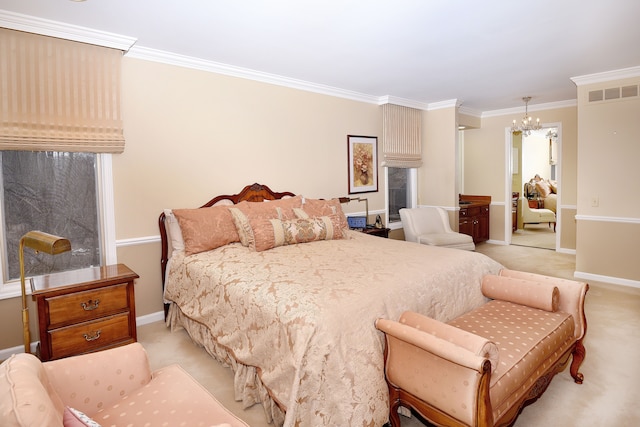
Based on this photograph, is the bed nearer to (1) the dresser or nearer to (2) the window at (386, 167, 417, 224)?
(2) the window at (386, 167, 417, 224)

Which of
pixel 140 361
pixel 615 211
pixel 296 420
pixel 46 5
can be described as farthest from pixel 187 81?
pixel 615 211

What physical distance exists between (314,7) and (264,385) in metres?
2.41

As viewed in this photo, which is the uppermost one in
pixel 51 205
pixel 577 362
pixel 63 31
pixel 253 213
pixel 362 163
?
pixel 63 31

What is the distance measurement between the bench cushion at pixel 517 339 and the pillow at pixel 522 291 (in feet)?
0.13

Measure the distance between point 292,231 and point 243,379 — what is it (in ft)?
4.61

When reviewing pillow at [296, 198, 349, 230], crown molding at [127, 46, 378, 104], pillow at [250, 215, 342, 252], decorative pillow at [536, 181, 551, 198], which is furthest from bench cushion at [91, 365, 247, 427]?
decorative pillow at [536, 181, 551, 198]

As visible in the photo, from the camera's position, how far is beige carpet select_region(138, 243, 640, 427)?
7.11 ft

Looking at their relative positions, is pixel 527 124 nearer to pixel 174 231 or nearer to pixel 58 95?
pixel 174 231

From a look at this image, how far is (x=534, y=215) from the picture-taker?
8.80 m

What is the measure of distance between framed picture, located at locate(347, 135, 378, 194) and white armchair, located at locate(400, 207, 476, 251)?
0.63m

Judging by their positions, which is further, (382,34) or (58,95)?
(382,34)

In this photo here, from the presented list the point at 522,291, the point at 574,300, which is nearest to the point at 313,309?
the point at 522,291

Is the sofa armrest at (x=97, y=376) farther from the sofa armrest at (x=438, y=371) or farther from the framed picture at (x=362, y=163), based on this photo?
the framed picture at (x=362, y=163)

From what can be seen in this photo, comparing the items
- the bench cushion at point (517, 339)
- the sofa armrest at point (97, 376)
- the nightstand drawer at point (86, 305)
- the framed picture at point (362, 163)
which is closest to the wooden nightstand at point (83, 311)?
the nightstand drawer at point (86, 305)
